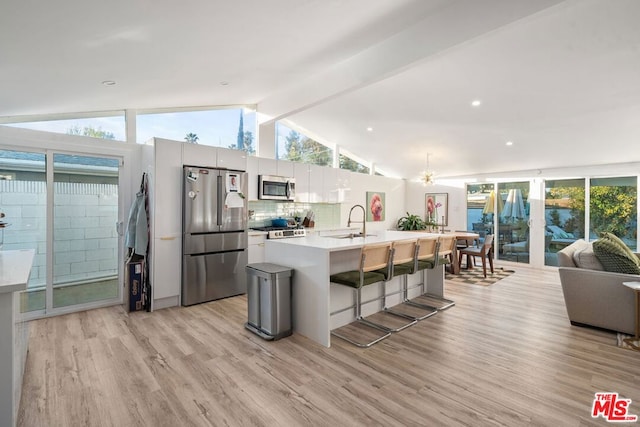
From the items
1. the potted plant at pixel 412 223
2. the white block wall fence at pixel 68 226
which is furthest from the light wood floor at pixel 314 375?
the potted plant at pixel 412 223


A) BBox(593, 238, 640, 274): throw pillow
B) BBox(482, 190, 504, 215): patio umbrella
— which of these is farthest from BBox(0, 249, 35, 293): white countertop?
BBox(482, 190, 504, 215): patio umbrella

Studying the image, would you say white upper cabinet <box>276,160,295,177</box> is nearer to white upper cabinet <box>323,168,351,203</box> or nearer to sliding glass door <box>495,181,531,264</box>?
white upper cabinet <box>323,168,351,203</box>

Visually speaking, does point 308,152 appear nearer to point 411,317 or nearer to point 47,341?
point 411,317

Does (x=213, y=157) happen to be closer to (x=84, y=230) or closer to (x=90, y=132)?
(x=90, y=132)

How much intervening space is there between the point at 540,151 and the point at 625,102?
1.96 meters

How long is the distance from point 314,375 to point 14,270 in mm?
2093

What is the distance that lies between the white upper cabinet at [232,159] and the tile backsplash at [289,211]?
3.06ft

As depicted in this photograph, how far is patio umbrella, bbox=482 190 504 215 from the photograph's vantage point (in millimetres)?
7521

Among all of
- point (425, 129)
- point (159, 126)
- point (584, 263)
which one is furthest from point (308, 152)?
point (584, 263)

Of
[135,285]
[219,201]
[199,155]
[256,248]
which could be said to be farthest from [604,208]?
[135,285]

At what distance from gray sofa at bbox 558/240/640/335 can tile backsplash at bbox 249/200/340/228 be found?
423 cm

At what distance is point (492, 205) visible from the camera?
7.61 m

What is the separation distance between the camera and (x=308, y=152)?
6855 mm

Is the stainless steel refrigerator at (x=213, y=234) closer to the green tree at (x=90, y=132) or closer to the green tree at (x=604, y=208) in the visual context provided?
the green tree at (x=90, y=132)
